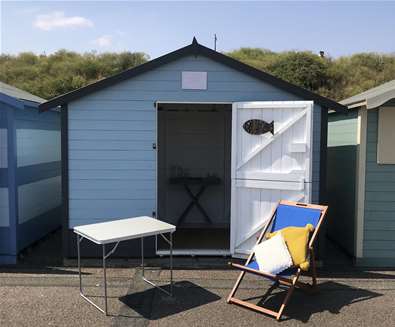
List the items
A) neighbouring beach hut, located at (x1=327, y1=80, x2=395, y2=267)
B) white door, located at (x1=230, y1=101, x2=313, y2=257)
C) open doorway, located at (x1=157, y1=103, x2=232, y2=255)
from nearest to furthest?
white door, located at (x1=230, y1=101, x2=313, y2=257) < neighbouring beach hut, located at (x1=327, y1=80, x2=395, y2=267) < open doorway, located at (x1=157, y1=103, x2=232, y2=255)

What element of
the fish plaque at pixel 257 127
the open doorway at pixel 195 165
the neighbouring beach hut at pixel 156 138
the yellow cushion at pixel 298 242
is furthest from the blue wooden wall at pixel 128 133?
the open doorway at pixel 195 165

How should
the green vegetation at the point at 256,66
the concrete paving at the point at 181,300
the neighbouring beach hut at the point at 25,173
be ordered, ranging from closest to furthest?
the concrete paving at the point at 181,300, the neighbouring beach hut at the point at 25,173, the green vegetation at the point at 256,66

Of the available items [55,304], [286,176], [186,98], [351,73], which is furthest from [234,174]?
[351,73]

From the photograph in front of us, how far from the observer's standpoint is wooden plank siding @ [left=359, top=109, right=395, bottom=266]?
559cm

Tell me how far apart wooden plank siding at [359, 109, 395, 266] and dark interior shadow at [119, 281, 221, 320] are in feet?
7.82

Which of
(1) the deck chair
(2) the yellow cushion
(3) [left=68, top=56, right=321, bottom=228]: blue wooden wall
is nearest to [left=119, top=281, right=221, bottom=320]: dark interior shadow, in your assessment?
(1) the deck chair

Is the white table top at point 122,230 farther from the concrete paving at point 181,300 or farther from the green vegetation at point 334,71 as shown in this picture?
the green vegetation at point 334,71

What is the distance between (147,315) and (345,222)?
11.4ft

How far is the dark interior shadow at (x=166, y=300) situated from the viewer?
13.8ft

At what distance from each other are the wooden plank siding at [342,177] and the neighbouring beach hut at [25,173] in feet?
14.6

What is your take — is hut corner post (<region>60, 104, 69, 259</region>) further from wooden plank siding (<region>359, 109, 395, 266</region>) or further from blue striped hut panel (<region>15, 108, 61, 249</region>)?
wooden plank siding (<region>359, 109, 395, 266</region>)

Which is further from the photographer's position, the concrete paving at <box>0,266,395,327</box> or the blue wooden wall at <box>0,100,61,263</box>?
the blue wooden wall at <box>0,100,61,263</box>

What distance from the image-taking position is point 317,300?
453 centimetres

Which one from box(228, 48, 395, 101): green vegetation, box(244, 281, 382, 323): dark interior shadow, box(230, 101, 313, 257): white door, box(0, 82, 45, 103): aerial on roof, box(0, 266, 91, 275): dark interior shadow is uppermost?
box(228, 48, 395, 101): green vegetation
